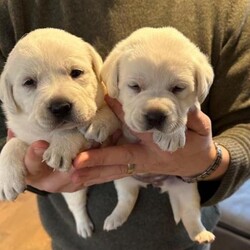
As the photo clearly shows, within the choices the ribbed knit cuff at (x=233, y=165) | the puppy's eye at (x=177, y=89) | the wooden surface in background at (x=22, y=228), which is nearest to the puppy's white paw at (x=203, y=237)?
the ribbed knit cuff at (x=233, y=165)

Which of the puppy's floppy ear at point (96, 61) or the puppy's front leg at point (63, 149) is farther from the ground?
the puppy's floppy ear at point (96, 61)

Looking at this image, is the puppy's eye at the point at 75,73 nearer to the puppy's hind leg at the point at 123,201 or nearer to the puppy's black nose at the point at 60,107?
the puppy's black nose at the point at 60,107

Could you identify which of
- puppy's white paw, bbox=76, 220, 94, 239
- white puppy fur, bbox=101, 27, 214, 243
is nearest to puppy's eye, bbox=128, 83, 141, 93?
white puppy fur, bbox=101, 27, 214, 243

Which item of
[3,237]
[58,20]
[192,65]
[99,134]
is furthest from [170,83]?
[3,237]

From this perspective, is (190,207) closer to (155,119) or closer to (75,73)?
(155,119)

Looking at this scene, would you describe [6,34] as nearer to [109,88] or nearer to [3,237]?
[109,88]

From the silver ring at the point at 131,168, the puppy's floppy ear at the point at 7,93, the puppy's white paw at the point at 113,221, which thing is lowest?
the puppy's white paw at the point at 113,221

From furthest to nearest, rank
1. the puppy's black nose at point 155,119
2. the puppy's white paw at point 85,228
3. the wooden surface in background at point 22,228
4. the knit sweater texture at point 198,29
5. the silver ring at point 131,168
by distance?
the wooden surface in background at point 22,228
the puppy's white paw at point 85,228
the knit sweater texture at point 198,29
the silver ring at point 131,168
the puppy's black nose at point 155,119
